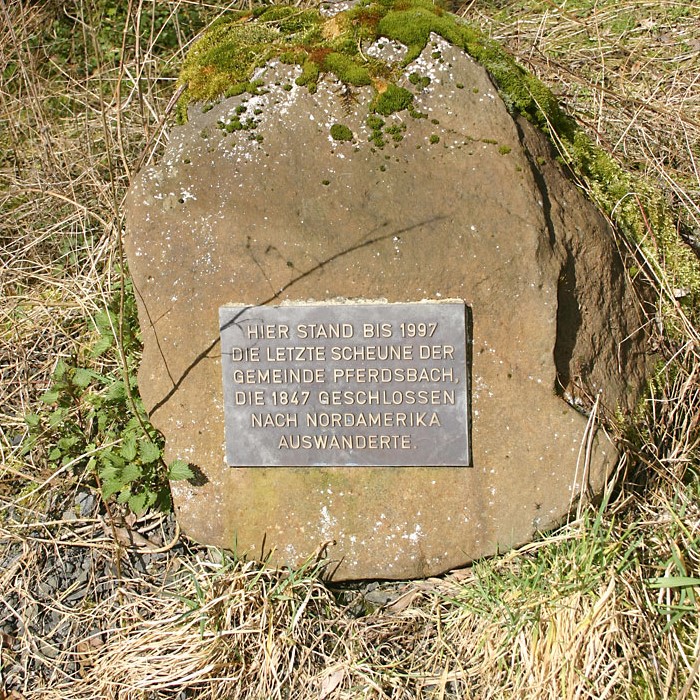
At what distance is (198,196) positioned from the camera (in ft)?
7.64

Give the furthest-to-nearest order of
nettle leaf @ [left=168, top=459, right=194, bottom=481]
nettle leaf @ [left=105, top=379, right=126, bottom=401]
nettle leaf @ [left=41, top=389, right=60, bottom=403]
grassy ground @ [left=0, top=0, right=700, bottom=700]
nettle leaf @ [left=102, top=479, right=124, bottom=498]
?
nettle leaf @ [left=41, top=389, right=60, bottom=403], nettle leaf @ [left=105, top=379, right=126, bottom=401], nettle leaf @ [left=102, top=479, right=124, bottom=498], nettle leaf @ [left=168, top=459, right=194, bottom=481], grassy ground @ [left=0, top=0, right=700, bottom=700]

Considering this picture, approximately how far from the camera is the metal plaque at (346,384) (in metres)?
2.28

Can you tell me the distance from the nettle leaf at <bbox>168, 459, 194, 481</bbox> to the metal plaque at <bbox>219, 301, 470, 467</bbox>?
0.49ft

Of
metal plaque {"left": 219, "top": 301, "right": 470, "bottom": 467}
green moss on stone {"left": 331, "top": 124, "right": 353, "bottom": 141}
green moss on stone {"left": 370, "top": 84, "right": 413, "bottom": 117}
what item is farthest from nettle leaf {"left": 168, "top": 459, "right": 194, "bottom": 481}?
green moss on stone {"left": 370, "top": 84, "right": 413, "bottom": 117}

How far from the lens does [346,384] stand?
2.35m

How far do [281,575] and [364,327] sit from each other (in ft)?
3.03

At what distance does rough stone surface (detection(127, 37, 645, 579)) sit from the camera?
2246mm

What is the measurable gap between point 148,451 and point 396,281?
3.61 feet

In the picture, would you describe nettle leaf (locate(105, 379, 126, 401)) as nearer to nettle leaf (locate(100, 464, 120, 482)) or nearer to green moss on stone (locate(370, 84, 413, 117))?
nettle leaf (locate(100, 464, 120, 482))

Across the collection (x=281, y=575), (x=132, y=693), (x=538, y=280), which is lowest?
(x=132, y=693)

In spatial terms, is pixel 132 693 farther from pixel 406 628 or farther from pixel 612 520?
pixel 612 520

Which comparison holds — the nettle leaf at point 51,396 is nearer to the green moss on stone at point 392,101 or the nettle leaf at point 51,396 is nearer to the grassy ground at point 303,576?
the grassy ground at point 303,576

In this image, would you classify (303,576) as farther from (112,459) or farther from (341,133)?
(341,133)

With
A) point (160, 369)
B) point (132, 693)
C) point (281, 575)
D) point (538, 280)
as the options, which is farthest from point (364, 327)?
point (132, 693)
